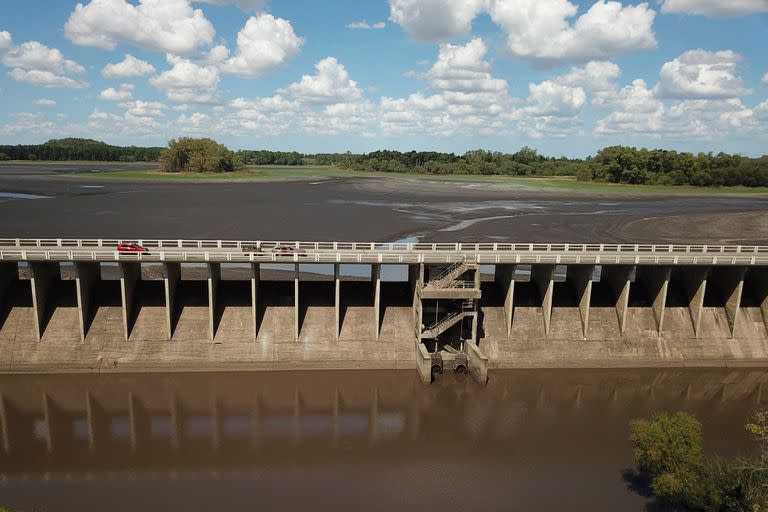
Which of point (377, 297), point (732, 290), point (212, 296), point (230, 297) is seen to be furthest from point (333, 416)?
point (732, 290)

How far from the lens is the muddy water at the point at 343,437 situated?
27109 mm

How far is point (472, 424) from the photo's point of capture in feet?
114

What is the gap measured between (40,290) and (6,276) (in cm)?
368

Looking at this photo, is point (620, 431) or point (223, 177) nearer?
point (620, 431)

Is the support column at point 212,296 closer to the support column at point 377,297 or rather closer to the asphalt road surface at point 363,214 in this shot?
the support column at point 377,297

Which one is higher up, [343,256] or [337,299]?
[343,256]

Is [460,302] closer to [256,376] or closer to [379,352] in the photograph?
[379,352]

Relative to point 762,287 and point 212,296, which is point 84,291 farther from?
point 762,287

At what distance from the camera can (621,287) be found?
43750 millimetres

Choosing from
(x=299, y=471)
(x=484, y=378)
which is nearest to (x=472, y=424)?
(x=484, y=378)

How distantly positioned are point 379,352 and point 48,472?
22.2 metres

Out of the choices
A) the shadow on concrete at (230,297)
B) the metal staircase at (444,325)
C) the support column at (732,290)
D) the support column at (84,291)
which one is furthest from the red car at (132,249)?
the support column at (732,290)

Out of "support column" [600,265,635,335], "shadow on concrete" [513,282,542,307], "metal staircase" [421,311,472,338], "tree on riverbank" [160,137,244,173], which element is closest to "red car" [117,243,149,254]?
"metal staircase" [421,311,472,338]

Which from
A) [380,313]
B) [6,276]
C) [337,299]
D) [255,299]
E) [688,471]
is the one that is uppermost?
[6,276]
